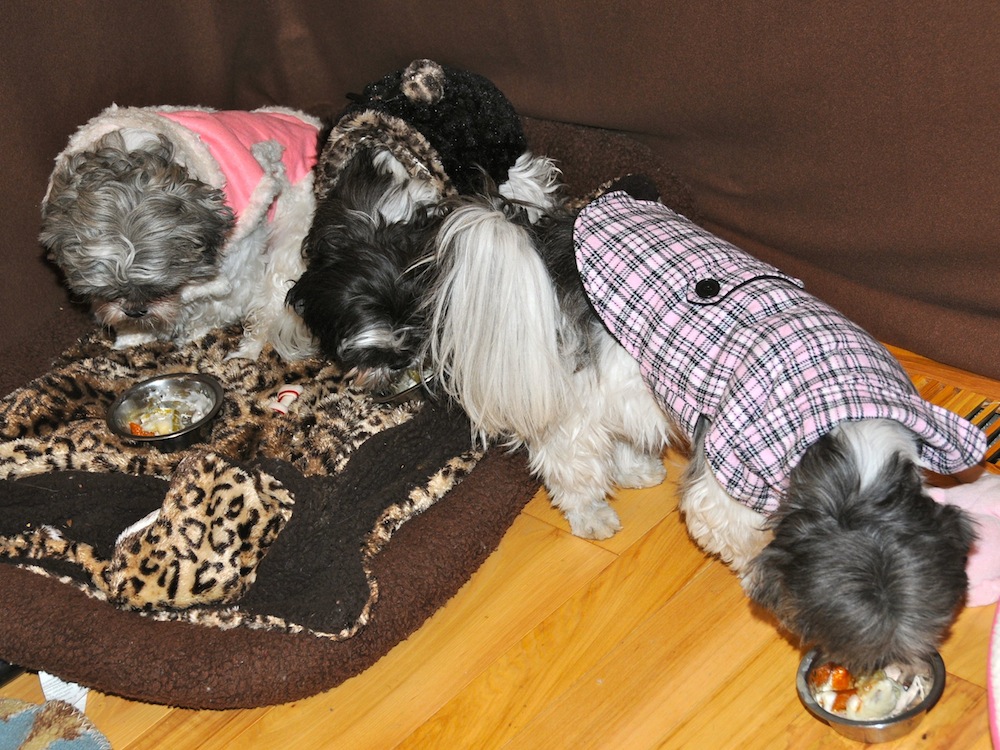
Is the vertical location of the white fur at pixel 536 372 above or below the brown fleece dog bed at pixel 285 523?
above

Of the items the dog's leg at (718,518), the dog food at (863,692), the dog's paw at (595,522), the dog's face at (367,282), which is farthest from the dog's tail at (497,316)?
the dog food at (863,692)

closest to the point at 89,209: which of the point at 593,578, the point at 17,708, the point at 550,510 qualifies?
the point at 17,708

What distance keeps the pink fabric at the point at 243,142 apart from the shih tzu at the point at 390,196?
53 centimetres

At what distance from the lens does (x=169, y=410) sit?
3.18m

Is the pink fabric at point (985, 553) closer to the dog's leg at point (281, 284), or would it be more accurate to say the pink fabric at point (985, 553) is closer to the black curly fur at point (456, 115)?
the black curly fur at point (456, 115)

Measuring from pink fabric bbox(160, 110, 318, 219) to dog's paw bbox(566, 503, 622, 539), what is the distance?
1.51 meters

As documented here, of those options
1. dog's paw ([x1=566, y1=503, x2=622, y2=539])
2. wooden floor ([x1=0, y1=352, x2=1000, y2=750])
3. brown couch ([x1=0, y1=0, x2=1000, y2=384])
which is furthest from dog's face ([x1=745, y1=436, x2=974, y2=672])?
brown couch ([x1=0, y1=0, x2=1000, y2=384])

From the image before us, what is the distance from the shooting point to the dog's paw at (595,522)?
2.75 m

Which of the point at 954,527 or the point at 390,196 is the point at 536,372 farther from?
the point at 954,527

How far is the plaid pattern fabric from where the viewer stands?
6.36 feet

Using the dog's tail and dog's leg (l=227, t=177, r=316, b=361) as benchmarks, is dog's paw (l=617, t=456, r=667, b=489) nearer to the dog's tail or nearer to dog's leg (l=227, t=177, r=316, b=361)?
the dog's tail

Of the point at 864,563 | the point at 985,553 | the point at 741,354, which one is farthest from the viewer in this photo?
the point at 985,553

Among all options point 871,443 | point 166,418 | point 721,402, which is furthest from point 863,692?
point 166,418

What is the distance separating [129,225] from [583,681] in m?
1.90
